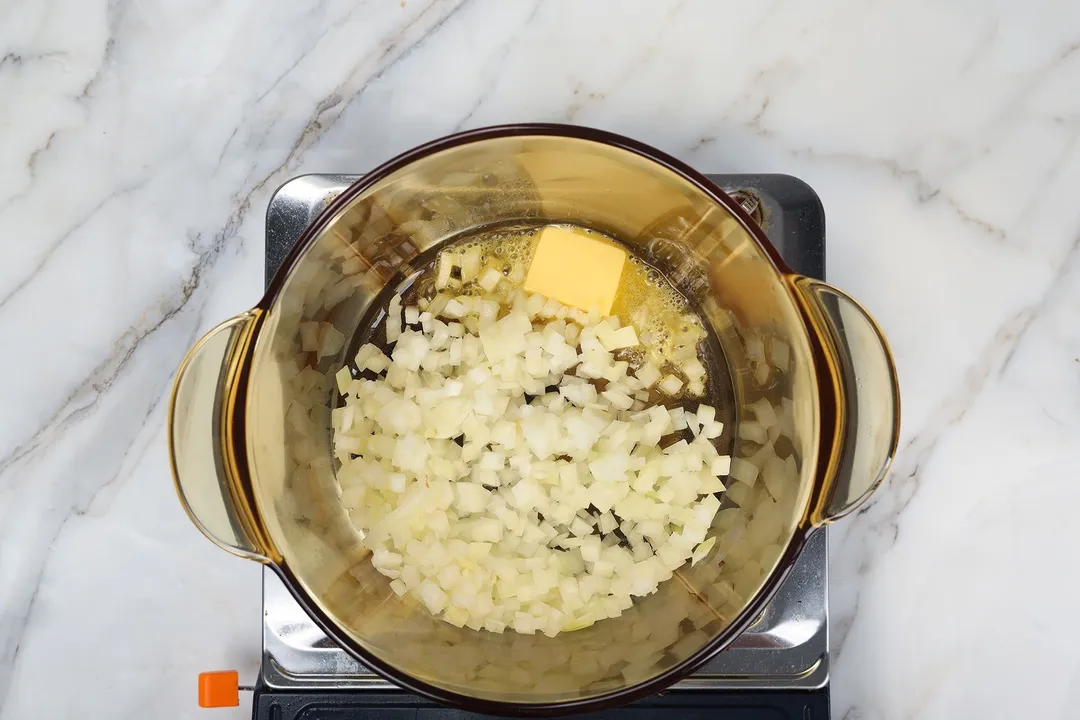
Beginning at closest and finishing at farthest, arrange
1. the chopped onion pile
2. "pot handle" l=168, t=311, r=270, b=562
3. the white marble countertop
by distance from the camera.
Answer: "pot handle" l=168, t=311, r=270, b=562 → the chopped onion pile → the white marble countertop

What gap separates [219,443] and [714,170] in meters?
0.69

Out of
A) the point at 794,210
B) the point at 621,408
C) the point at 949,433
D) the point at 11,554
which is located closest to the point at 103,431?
the point at 11,554

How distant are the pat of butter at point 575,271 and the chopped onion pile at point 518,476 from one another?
2 centimetres

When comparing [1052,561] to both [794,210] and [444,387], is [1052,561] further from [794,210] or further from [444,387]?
[444,387]

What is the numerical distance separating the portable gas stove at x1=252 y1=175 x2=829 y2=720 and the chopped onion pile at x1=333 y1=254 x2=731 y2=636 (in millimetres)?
123

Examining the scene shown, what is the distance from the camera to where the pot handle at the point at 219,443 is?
73cm

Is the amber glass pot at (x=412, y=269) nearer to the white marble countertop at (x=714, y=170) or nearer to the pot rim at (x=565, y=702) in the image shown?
the pot rim at (x=565, y=702)

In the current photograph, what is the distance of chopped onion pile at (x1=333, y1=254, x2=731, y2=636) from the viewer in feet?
2.82

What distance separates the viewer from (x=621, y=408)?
931mm

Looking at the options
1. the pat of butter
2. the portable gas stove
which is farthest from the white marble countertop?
the pat of butter

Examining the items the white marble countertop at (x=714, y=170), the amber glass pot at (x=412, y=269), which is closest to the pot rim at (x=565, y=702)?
the amber glass pot at (x=412, y=269)

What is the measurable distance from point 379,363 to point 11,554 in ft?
1.95

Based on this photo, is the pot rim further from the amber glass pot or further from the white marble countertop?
the white marble countertop

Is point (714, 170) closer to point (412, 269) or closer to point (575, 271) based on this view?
point (575, 271)
